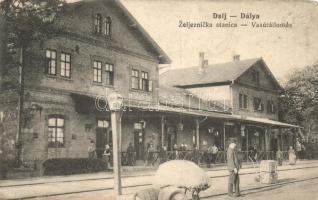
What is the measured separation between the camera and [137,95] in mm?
22906

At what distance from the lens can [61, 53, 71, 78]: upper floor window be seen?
1892cm

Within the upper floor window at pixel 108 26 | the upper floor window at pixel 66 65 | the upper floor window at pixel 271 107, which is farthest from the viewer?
the upper floor window at pixel 271 107

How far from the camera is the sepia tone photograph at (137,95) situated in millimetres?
10867

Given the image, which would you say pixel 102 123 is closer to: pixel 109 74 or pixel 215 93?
pixel 109 74

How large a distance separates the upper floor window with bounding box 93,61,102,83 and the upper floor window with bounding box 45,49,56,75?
7.81 ft

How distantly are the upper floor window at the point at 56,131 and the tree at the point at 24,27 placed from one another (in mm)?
1641

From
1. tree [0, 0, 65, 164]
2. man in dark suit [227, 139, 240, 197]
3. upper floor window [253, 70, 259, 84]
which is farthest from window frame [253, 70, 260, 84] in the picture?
man in dark suit [227, 139, 240, 197]

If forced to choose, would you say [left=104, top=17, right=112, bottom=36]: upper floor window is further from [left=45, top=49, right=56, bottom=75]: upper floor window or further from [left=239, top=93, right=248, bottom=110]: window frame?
Answer: [left=239, top=93, right=248, bottom=110]: window frame

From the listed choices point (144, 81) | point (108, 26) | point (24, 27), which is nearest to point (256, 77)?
point (144, 81)

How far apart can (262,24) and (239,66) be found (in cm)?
2116

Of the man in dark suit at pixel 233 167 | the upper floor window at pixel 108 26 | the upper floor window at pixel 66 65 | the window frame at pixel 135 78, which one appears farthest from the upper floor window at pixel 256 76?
the man in dark suit at pixel 233 167

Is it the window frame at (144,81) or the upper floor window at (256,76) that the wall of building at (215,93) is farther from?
the window frame at (144,81)

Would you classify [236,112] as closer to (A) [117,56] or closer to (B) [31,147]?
(A) [117,56]

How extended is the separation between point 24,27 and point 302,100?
67.1 feet
